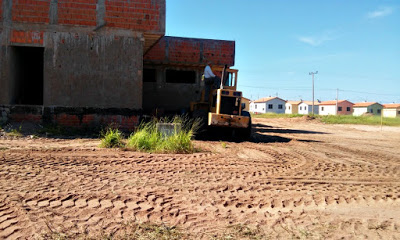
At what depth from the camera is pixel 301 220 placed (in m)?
4.71

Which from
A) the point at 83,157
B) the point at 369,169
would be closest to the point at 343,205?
the point at 369,169

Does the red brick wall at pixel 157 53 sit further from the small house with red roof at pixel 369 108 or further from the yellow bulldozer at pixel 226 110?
the small house with red roof at pixel 369 108

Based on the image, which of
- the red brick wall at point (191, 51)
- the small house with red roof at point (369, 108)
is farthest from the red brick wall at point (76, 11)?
the small house with red roof at point (369, 108)

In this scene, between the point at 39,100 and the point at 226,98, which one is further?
the point at 39,100

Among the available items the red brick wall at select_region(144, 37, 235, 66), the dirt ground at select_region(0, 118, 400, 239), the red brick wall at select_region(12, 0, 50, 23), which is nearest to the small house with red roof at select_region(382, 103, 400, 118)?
the red brick wall at select_region(144, 37, 235, 66)

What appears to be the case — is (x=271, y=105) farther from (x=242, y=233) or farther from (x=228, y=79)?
(x=242, y=233)

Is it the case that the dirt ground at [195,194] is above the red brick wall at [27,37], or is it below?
below

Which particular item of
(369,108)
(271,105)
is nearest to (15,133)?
(369,108)

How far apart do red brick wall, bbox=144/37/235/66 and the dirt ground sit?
10.5 m

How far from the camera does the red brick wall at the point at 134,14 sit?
13297 millimetres

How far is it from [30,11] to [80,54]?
7.57 ft

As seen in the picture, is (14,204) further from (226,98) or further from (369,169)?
(226,98)

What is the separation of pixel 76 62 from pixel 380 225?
1172 cm

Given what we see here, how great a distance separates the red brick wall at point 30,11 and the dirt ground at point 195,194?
590 centimetres
